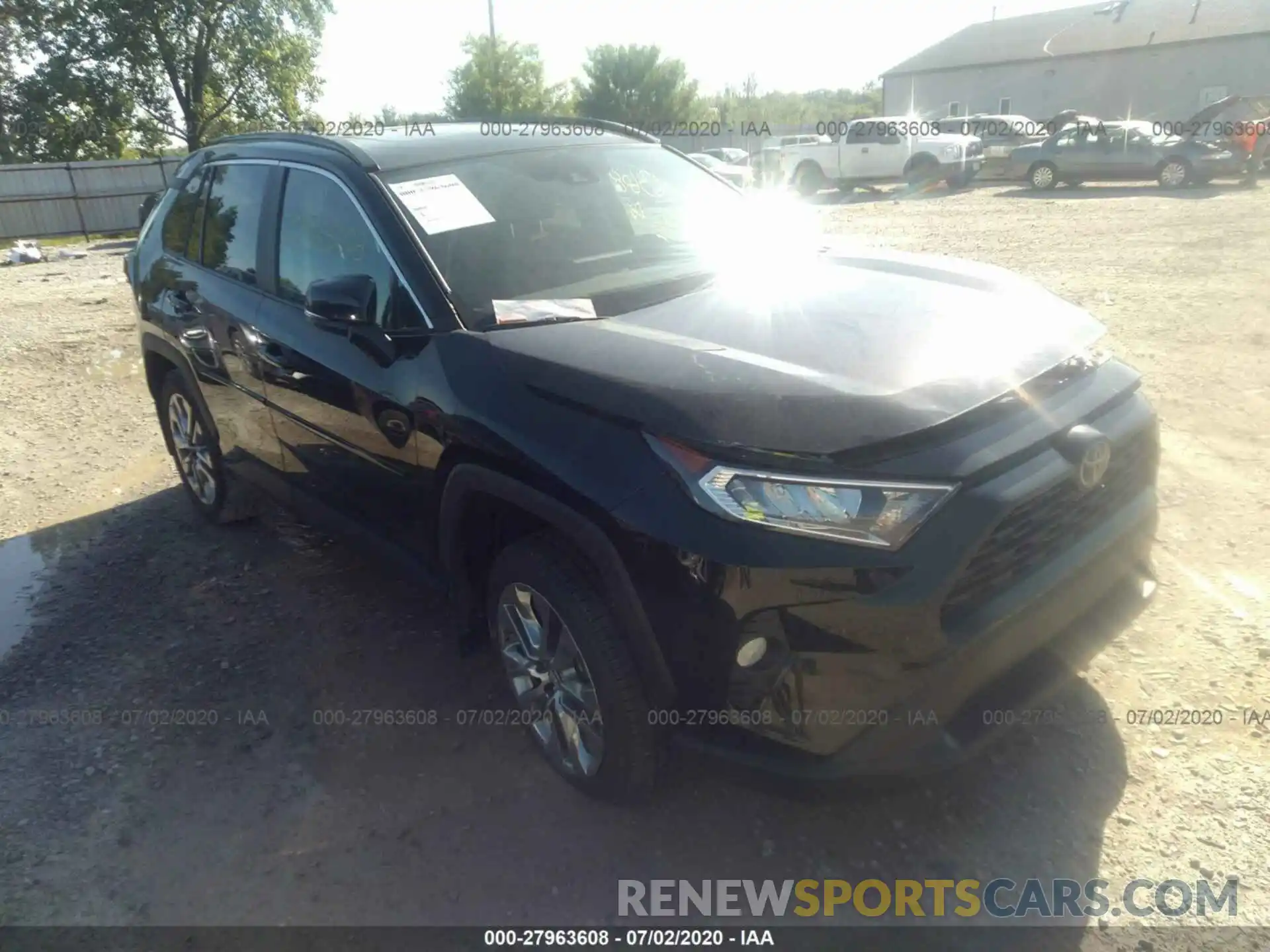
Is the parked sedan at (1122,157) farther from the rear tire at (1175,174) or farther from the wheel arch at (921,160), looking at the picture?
the wheel arch at (921,160)

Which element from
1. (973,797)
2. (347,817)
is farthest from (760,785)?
(347,817)

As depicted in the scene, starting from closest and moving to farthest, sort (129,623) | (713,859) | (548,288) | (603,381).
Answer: (603,381) → (713,859) → (548,288) → (129,623)

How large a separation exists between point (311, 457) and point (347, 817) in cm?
145

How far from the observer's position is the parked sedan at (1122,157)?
1742 centimetres

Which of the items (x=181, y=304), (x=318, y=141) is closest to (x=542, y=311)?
(x=318, y=141)

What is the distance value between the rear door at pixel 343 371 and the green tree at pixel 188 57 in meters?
33.7

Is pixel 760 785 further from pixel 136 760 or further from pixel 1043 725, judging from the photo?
pixel 136 760

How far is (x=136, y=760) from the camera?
3252 mm

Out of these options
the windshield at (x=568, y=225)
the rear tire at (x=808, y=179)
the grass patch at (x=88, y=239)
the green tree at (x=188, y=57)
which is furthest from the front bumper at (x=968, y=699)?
the green tree at (x=188, y=57)

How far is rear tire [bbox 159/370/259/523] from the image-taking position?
188 inches

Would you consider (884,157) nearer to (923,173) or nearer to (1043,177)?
(923,173)

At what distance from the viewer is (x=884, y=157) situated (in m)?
23.0

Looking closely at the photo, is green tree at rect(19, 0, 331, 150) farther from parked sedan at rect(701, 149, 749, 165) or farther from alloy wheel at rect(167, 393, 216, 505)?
alloy wheel at rect(167, 393, 216, 505)

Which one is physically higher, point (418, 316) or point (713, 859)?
point (418, 316)
